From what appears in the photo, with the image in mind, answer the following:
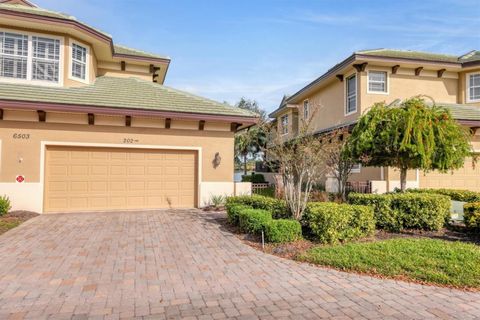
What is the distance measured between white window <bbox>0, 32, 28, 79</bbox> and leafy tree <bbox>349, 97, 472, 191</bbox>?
40.7ft

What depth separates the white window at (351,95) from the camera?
16.8m

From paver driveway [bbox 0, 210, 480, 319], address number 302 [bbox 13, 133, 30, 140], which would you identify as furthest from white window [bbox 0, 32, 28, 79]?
paver driveway [bbox 0, 210, 480, 319]

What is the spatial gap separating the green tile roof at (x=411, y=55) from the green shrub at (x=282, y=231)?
11796 mm

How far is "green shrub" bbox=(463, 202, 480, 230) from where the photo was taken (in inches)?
309

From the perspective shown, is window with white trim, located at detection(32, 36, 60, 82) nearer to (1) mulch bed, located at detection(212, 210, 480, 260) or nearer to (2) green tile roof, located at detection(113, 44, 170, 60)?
(2) green tile roof, located at detection(113, 44, 170, 60)

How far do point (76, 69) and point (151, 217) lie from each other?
716 centimetres

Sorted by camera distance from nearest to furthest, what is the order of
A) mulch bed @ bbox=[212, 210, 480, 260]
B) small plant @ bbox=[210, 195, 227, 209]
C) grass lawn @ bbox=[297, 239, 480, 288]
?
grass lawn @ bbox=[297, 239, 480, 288] < mulch bed @ bbox=[212, 210, 480, 260] < small plant @ bbox=[210, 195, 227, 209]

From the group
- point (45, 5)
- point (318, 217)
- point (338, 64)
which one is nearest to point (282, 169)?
point (318, 217)

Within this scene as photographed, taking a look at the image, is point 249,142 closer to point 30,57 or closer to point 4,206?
point 30,57

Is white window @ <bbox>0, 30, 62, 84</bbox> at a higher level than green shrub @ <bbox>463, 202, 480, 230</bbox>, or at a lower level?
higher

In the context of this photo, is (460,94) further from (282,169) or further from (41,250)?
(41,250)

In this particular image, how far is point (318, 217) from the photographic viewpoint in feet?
23.3

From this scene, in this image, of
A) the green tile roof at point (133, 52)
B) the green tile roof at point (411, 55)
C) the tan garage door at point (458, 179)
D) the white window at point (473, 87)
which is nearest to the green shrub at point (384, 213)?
the tan garage door at point (458, 179)

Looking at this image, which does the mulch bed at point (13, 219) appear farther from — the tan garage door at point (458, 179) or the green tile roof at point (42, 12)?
the tan garage door at point (458, 179)
